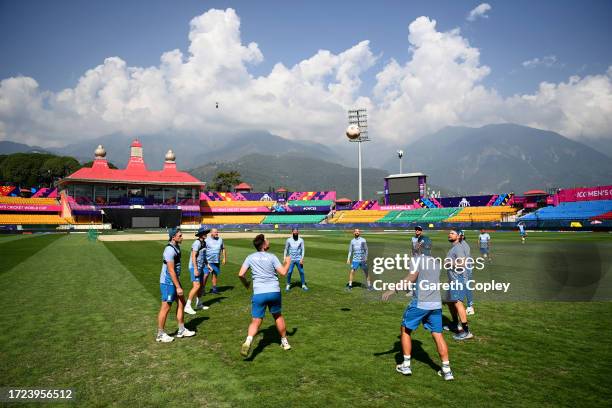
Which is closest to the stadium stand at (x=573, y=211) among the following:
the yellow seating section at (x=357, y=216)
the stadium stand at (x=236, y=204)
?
the yellow seating section at (x=357, y=216)

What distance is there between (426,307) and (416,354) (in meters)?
1.76

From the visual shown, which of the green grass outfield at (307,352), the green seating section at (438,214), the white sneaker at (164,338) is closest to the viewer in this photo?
the green grass outfield at (307,352)

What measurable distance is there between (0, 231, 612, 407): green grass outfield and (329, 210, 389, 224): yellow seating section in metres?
65.4

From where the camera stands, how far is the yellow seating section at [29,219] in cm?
6675

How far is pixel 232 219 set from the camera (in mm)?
85125

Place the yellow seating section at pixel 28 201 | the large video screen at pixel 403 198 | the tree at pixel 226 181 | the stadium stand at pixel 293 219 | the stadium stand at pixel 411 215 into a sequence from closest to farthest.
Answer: the yellow seating section at pixel 28 201
the stadium stand at pixel 411 215
the large video screen at pixel 403 198
the stadium stand at pixel 293 219
the tree at pixel 226 181

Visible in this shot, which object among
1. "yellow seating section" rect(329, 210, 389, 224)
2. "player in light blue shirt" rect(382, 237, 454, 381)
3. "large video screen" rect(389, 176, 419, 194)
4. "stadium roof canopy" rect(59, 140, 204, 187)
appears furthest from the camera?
"yellow seating section" rect(329, 210, 389, 224)

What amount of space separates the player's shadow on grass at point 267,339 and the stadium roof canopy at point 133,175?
73836 mm

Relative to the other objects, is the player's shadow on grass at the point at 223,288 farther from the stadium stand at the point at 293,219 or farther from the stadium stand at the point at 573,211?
the stadium stand at the point at 293,219

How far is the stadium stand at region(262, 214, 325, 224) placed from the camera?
Answer: 276 ft

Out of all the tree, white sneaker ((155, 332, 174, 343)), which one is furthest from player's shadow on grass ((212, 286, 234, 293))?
the tree

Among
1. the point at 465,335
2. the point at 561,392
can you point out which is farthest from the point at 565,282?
the point at 561,392

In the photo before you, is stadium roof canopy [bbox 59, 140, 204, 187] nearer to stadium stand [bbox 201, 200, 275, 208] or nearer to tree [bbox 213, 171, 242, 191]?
stadium stand [bbox 201, 200, 275, 208]

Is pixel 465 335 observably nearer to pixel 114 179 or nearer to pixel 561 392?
pixel 561 392
